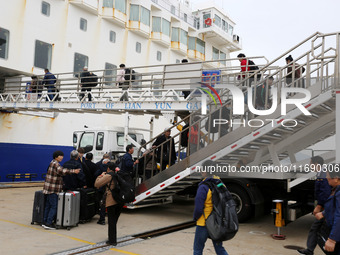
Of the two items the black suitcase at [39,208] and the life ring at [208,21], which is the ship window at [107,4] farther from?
the black suitcase at [39,208]

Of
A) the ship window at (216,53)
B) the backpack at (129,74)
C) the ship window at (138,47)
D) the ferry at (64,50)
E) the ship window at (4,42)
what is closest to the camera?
the backpack at (129,74)

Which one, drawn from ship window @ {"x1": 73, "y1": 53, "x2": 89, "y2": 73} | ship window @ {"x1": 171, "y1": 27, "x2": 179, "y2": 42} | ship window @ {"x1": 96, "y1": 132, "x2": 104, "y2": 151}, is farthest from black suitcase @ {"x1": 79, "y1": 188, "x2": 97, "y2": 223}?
ship window @ {"x1": 171, "y1": 27, "x2": 179, "y2": 42}

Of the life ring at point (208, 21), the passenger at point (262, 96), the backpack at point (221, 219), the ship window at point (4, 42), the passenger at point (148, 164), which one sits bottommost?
the backpack at point (221, 219)

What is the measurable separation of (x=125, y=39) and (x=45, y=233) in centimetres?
1879

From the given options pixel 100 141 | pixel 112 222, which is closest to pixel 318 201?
pixel 112 222

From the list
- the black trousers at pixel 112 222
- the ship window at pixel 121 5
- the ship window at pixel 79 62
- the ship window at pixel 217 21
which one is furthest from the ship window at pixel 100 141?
the ship window at pixel 217 21

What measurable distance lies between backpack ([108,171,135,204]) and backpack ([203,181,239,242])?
2.32 meters

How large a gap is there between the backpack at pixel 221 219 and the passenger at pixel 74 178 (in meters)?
4.12

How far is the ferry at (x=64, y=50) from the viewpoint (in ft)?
55.2

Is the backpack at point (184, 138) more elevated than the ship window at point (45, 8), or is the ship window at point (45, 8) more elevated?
the ship window at point (45, 8)

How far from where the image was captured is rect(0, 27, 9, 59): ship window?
53.5ft

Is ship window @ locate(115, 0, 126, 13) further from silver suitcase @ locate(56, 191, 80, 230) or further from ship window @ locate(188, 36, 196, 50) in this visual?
silver suitcase @ locate(56, 191, 80, 230)

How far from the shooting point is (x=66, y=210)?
738 centimetres

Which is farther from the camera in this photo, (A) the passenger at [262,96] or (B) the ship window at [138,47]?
(B) the ship window at [138,47]
